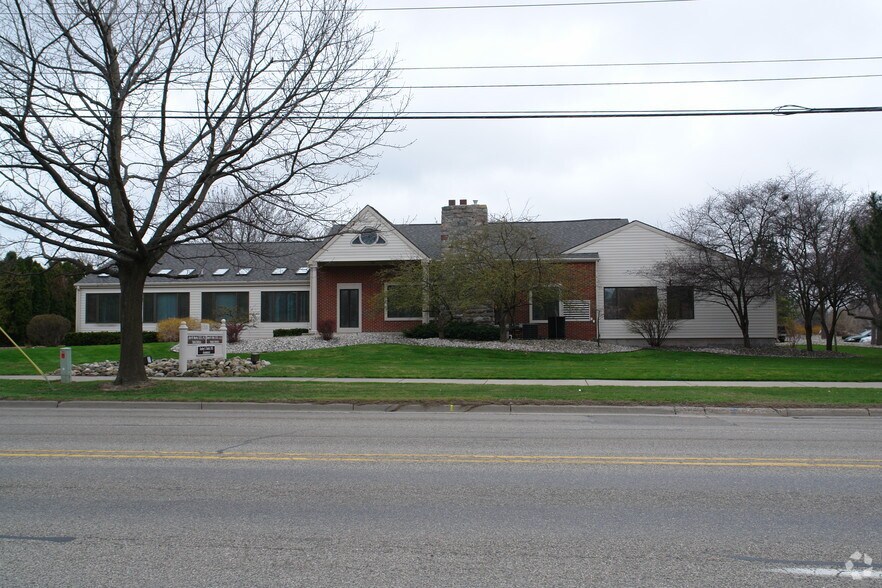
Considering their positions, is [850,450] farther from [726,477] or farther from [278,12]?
[278,12]

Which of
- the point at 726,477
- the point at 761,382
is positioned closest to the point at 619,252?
the point at 761,382

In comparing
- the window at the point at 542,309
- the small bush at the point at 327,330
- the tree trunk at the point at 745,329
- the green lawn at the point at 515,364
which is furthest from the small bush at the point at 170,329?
the tree trunk at the point at 745,329

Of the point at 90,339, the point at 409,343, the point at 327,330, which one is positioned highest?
the point at 327,330

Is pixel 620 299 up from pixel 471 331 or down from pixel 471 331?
up

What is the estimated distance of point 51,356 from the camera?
26.8 meters

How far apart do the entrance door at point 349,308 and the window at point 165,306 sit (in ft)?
27.3

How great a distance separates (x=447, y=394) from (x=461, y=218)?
18.6 m

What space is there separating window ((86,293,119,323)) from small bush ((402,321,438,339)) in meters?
15.9

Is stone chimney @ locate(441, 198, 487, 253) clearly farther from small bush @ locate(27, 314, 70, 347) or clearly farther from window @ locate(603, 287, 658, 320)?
small bush @ locate(27, 314, 70, 347)

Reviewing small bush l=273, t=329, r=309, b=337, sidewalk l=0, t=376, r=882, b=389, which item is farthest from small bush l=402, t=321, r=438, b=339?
sidewalk l=0, t=376, r=882, b=389

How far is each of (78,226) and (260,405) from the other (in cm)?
591

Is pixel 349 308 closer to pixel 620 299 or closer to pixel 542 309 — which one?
pixel 542 309

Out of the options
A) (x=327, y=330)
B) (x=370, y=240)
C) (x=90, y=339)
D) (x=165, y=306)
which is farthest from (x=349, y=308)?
(x=90, y=339)

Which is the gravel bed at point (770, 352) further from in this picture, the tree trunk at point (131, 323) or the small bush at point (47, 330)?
the small bush at point (47, 330)
